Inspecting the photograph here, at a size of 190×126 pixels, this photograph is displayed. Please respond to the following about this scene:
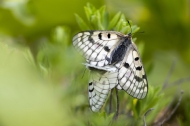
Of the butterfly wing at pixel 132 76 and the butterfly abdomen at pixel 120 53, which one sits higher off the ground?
the butterfly abdomen at pixel 120 53

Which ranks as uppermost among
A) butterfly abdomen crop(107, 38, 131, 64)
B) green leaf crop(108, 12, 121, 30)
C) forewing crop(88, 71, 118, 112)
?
green leaf crop(108, 12, 121, 30)

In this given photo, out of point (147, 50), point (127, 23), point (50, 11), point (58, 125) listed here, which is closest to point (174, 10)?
point (147, 50)

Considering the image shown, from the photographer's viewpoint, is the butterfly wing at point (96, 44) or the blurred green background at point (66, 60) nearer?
the blurred green background at point (66, 60)

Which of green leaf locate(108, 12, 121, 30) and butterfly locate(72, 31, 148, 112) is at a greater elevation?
green leaf locate(108, 12, 121, 30)

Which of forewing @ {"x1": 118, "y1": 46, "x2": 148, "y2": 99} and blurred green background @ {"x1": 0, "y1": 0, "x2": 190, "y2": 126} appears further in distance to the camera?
forewing @ {"x1": 118, "y1": 46, "x2": 148, "y2": 99}
